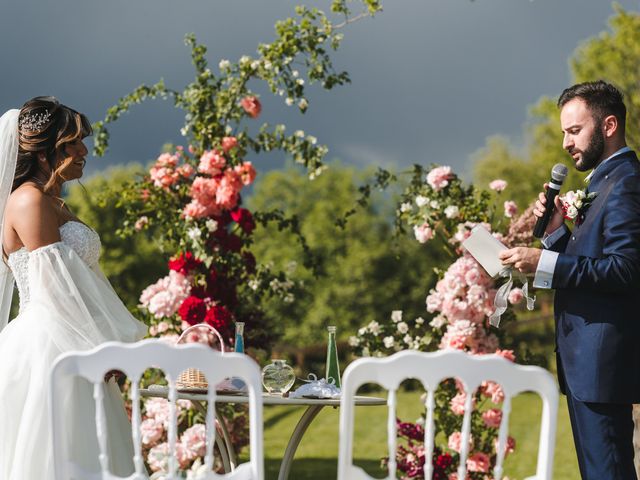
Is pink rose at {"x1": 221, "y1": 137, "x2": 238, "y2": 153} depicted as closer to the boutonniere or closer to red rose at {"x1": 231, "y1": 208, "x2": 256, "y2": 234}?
red rose at {"x1": 231, "y1": 208, "x2": 256, "y2": 234}

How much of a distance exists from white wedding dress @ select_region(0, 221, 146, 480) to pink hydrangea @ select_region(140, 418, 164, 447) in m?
1.57

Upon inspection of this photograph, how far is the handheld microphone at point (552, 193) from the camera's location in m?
2.86

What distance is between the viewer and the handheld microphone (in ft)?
9.37

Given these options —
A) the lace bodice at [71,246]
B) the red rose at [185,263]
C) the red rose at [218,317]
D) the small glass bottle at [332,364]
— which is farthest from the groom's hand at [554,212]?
the red rose at [185,263]

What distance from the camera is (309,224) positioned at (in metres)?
20.3

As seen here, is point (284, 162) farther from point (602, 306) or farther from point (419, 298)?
point (602, 306)

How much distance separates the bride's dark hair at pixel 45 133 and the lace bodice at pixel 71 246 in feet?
0.60

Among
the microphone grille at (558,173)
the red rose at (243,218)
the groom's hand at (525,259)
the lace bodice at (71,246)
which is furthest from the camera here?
the red rose at (243,218)

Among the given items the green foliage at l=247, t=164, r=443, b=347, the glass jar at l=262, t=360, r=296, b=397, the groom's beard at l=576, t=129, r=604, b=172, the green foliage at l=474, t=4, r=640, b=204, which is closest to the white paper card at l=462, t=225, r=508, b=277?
the groom's beard at l=576, t=129, r=604, b=172

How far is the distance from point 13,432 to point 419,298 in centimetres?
1531

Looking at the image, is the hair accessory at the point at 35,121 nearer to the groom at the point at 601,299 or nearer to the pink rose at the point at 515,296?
the groom at the point at 601,299

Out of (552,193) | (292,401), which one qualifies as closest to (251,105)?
(292,401)

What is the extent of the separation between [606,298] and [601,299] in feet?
0.05

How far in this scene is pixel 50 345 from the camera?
303 cm
